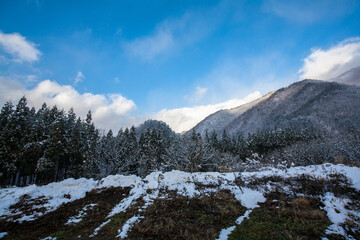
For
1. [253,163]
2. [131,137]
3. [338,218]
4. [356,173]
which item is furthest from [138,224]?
[131,137]

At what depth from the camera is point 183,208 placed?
22.7 feet

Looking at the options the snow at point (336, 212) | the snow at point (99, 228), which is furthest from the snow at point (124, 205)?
the snow at point (336, 212)

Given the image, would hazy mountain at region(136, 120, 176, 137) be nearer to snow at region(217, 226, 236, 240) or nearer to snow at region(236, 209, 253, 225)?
snow at region(236, 209, 253, 225)

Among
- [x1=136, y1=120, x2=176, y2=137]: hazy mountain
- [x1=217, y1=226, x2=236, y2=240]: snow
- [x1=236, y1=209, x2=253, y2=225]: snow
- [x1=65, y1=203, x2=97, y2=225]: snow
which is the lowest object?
[x1=217, y1=226, x2=236, y2=240]: snow

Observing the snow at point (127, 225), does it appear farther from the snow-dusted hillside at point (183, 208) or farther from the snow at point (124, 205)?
the snow at point (124, 205)

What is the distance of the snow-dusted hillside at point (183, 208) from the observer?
510 cm

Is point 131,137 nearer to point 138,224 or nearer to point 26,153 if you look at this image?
point 26,153

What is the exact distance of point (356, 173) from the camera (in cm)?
800

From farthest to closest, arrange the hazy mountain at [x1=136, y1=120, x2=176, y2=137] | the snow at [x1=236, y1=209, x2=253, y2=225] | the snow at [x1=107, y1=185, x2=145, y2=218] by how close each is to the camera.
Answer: the hazy mountain at [x1=136, y1=120, x2=176, y2=137]
the snow at [x1=107, y1=185, x2=145, y2=218]
the snow at [x1=236, y1=209, x2=253, y2=225]

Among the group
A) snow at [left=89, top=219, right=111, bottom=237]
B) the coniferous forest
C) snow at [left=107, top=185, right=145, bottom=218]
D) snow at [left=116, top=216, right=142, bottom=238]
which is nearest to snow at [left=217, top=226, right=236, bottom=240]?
snow at [left=116, top=216, right=142, bottom=238]

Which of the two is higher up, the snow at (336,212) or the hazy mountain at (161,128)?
the hazy mountain at (161,128)

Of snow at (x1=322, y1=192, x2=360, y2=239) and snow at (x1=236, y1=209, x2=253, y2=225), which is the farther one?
snow at (x1=236, y1=209, x2=253, y2=225)

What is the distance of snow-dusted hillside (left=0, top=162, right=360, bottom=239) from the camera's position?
510 cm

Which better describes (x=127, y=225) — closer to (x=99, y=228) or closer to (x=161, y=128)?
(x=99, y=228)
